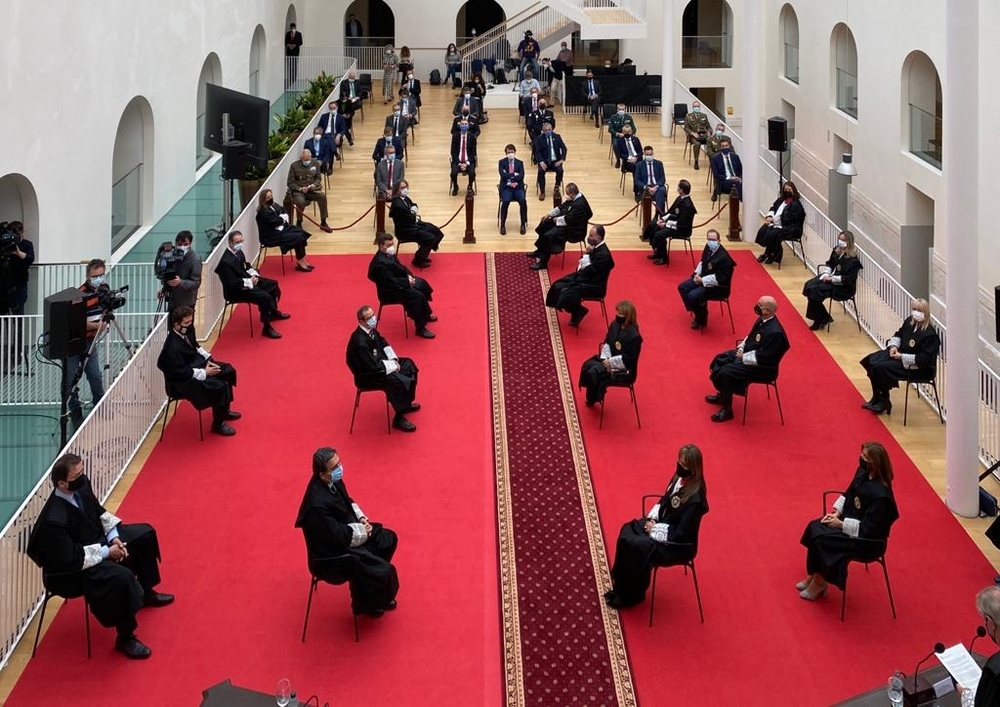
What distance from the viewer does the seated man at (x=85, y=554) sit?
795 cm

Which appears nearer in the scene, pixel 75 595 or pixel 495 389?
pixel 75 595

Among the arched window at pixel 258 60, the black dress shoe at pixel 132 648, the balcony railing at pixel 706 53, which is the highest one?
the balcony railing at pixel 706 53

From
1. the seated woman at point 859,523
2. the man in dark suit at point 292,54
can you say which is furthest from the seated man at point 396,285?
the man in dark suit at point 292,54

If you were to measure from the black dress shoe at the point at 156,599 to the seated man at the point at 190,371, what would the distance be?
2.79 metres

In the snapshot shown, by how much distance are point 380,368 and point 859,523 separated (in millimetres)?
4747

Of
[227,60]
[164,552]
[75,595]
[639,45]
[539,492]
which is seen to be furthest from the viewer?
[639,45]

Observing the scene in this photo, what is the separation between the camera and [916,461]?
11227 mm

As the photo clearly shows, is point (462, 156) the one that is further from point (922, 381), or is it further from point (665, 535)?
point (665, 535)

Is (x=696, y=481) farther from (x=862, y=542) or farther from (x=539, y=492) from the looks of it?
(x=539, y=492)

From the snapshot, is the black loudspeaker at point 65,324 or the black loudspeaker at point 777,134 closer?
the black loudspeaker at point 65,324

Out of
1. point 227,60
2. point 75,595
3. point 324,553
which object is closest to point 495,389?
point 324,553

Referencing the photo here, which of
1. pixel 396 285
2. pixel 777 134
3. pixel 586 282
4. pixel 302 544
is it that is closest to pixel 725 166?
pixel 777 134

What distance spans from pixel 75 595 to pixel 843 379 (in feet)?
27.1

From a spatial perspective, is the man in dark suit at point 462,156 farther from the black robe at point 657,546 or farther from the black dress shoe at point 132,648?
the black dress shoe at point 132,648
